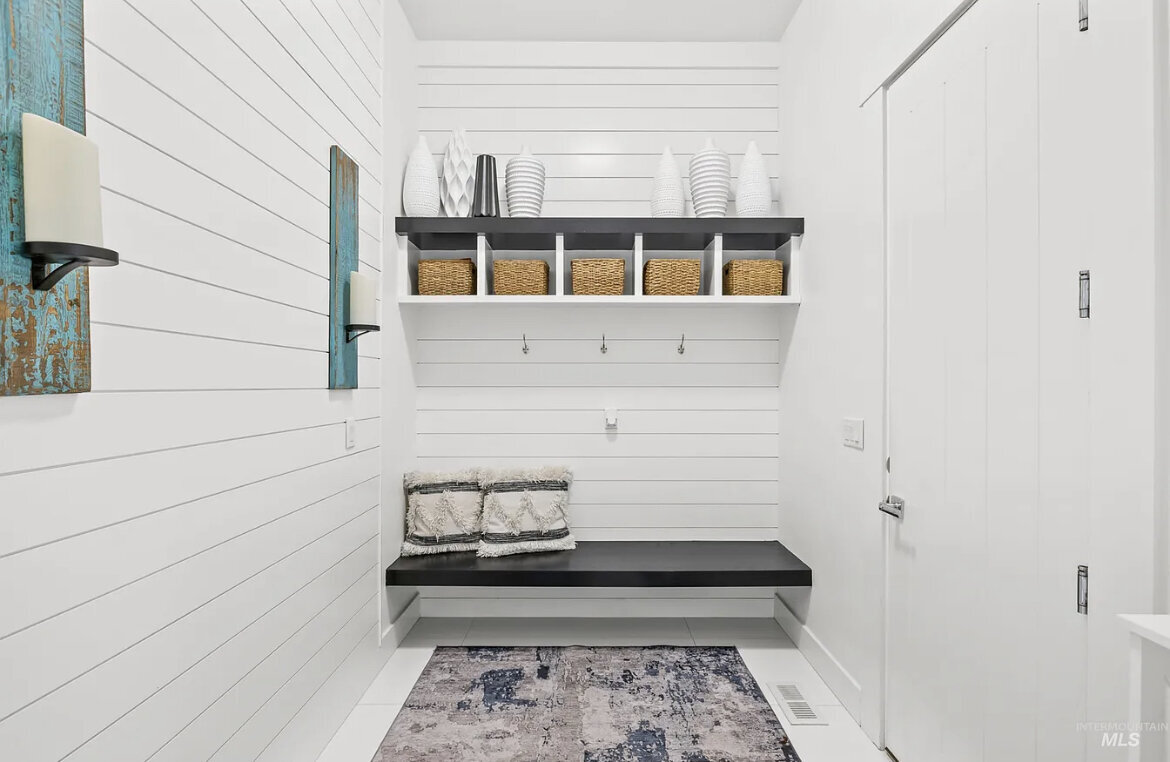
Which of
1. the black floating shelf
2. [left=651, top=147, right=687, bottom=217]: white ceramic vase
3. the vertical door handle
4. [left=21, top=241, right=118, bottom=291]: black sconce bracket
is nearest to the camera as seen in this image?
[left=21, top=241, right=118, bottom=291]: black sconce bracket

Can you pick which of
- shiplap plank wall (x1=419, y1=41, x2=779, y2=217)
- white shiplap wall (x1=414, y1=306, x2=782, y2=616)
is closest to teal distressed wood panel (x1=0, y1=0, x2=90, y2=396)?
white shiplap wall (x1=414, y1=306, x2=782, y2=616)

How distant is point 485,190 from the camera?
9.25 ft

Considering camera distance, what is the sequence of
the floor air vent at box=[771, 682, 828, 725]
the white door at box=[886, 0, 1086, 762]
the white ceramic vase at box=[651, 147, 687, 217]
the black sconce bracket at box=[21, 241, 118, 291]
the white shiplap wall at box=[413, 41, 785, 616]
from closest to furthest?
1. the black sconce bracket at box=[21, 241, 118, 291]
2. the white door at box=[886, 0, 1086, 762]
3. the floor air vent at box=[771, 682, 828, 725]
4. the white ceramic vase at box=[651, 147, 687, 217]
5. the white shiplap wall at box=[413, 41, 785, 616]

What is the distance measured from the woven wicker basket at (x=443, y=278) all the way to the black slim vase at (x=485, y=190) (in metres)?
0.25

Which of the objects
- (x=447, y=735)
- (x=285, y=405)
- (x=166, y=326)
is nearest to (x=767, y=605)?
(x=447, y=735)

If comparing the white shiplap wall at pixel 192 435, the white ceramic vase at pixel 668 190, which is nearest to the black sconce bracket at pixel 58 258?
the white shiplap wall at pixel 192 435

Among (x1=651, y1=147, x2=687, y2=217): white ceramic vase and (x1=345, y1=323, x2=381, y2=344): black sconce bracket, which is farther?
(x1=651, y1=147, x2=687, y2=217): white ceramic vase

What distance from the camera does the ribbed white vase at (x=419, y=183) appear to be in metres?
2.78

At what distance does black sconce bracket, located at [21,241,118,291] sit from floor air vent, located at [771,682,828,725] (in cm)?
229

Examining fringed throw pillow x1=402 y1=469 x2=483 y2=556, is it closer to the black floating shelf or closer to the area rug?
the area rug

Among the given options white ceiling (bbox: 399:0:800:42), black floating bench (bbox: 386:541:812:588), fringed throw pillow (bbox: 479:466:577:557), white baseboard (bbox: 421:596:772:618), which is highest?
white ceiling (bbox: 399:0:800:42)

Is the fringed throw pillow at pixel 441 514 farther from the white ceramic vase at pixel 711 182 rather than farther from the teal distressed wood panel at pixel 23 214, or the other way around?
the teal distressed wood panel at pixel 23 214

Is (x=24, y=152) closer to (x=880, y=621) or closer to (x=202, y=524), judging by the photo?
(x=202, y=524)

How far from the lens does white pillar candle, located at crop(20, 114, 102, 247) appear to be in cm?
88
